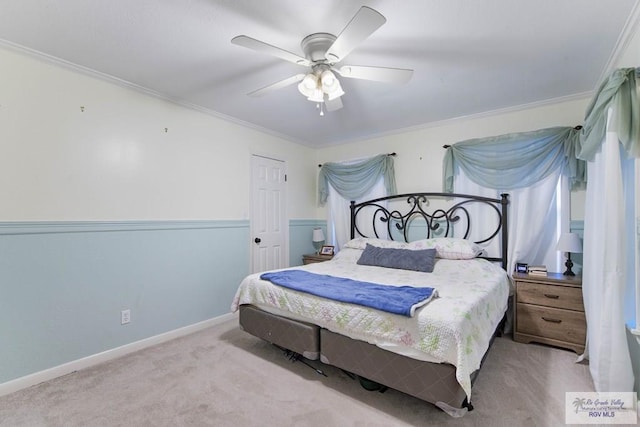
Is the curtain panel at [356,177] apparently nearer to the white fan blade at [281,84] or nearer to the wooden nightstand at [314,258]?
the wooden nightstand at [314,258]

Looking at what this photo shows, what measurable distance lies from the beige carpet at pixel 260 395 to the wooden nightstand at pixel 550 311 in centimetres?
14

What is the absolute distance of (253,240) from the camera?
3811 mm

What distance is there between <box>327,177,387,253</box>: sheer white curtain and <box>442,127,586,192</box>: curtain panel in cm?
127

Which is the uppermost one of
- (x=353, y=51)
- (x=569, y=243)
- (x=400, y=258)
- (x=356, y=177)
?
(x=353, y=51)

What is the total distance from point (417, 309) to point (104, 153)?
9.27 feet

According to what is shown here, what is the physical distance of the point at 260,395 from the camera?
1994 mm

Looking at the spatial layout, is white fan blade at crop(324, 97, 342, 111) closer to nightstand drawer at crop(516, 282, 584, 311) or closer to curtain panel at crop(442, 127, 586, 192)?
curtain panel at crop(442, 127, 586, 192)

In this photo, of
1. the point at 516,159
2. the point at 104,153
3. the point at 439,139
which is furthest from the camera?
the point at 439,139

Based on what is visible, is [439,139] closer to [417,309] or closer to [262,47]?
[417,309]

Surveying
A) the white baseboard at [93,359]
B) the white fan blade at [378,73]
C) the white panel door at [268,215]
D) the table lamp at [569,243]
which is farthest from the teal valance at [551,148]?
the white baseboard at [93,359]

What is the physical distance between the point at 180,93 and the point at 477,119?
10.9 feet

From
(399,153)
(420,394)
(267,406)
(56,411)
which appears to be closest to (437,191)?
(399,153)

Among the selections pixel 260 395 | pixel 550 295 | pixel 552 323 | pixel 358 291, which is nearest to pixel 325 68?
pixel 358 291

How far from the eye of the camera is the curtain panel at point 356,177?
404cm
